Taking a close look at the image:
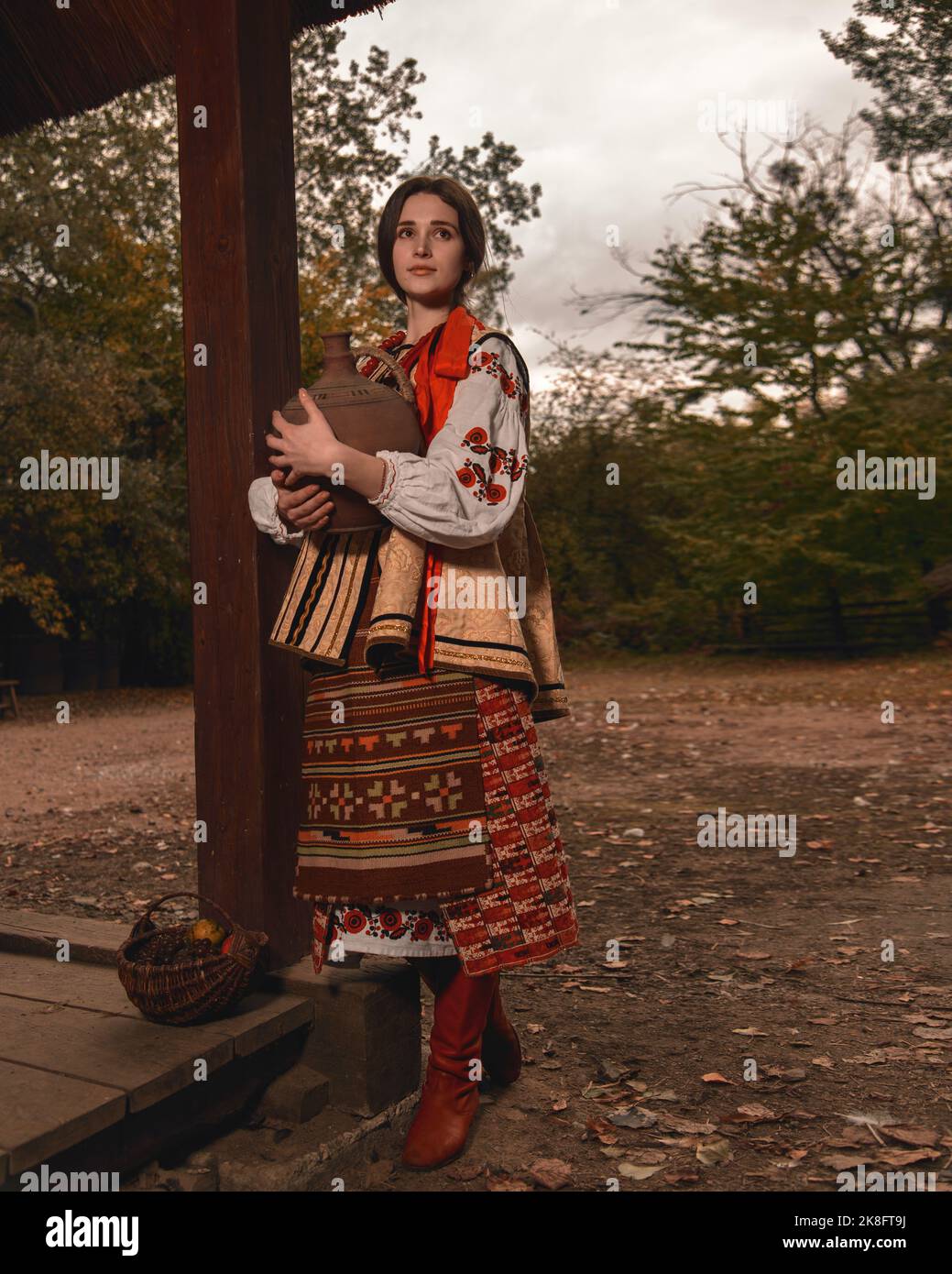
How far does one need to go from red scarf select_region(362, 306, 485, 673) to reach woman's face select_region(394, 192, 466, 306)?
0.27 feet

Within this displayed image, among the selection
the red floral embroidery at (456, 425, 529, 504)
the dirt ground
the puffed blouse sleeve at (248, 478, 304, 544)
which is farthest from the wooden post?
the dirt ground

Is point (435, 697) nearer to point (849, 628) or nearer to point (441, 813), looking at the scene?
point (441, 813)

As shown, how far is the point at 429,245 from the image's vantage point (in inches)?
95.7

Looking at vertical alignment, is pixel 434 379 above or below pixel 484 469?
above

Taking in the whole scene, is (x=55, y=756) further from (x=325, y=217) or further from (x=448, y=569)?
(x=325, y=217)

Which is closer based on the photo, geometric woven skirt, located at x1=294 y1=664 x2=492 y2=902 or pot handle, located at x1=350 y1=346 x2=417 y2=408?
geometric woven skirt, located at x1=294 y1=664 x2=492 y2=902

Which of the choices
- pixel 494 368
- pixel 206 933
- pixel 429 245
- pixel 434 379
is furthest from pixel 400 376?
pixel 206 933

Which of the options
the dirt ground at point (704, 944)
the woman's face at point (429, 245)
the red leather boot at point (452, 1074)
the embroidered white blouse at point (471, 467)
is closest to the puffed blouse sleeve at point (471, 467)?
the embroidered white blouse at point (471, 467)

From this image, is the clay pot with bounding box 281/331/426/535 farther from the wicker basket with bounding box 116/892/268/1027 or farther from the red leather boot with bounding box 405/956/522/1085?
the red leather boot with bounding box 405/956/522/1085

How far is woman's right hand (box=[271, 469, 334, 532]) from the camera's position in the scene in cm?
223

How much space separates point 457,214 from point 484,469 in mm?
629

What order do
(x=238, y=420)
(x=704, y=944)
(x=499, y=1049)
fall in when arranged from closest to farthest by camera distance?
(x=238, y=420), (x=499, y=1049), (x=704, y=944)

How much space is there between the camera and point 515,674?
7.47ft
